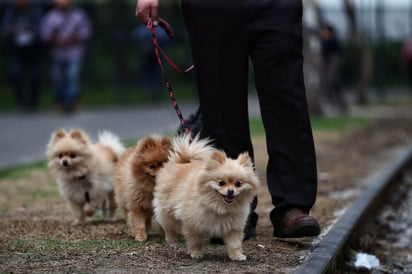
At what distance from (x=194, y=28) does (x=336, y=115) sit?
14.2m

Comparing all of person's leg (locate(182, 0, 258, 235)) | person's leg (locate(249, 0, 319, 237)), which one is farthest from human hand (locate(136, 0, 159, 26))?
person's leg (locate(249, 0, 319, 237))

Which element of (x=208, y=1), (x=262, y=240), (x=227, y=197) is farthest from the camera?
(x=262, y=240)

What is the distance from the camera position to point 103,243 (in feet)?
19.2

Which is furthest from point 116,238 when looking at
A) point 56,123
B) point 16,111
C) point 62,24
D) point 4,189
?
point 16,111

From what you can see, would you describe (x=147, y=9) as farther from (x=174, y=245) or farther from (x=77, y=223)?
(x=77, y=223)

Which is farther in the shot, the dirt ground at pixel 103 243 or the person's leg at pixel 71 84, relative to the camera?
the person's leg at pixel 71 84

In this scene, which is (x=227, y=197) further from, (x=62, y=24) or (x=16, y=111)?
(x=16, y=111)

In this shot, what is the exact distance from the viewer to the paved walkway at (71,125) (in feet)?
42.1

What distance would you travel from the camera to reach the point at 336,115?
19750 millimetres

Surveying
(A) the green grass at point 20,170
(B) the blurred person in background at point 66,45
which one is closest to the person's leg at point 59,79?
(B) the blurred person in background at point 66,45

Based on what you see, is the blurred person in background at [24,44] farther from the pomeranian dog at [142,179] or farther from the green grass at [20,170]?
the pomeranian dog at [142,179]

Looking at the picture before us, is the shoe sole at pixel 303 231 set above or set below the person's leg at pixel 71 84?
below

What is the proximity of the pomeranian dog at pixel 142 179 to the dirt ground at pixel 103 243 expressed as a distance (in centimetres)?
13

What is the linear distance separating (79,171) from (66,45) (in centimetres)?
1243
